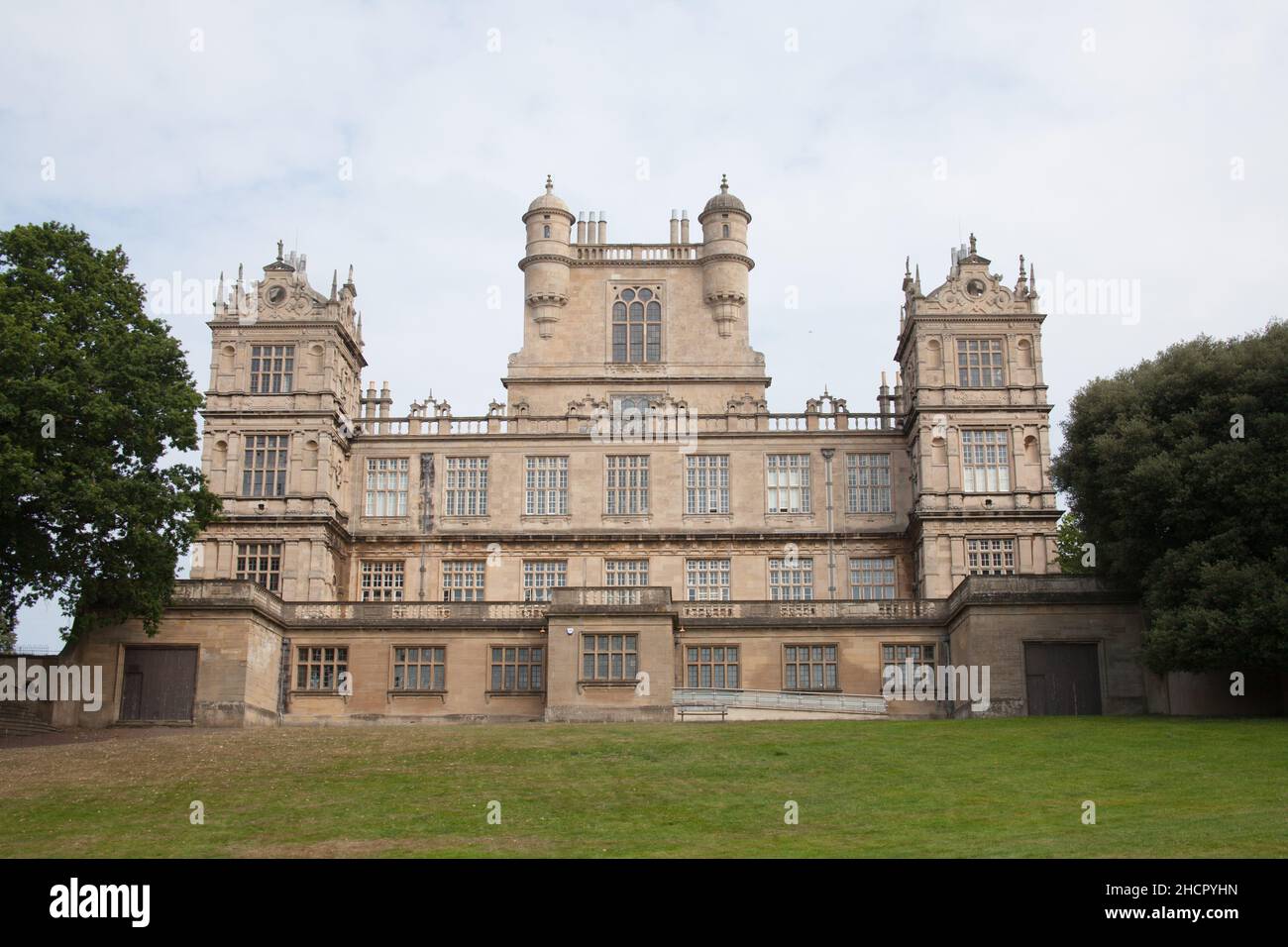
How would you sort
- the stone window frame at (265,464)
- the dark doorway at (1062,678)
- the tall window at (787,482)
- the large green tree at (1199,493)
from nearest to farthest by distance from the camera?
the large green tree at (1199,493) → the dark doorway at (1062,678) → the stone window frame at (265,464) → the tall window at (787,482)

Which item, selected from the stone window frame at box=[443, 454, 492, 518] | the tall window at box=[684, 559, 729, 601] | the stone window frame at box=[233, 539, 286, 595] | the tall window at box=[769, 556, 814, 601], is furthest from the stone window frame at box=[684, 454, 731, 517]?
the stone window frame at box=[233, 539, 286, 595]

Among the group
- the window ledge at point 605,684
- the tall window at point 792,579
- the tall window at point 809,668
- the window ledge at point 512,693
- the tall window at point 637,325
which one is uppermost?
the tall window at point 637,325

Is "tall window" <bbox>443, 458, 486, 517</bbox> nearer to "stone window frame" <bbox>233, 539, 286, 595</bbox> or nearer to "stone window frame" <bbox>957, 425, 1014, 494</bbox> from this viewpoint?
"stone window frame" <bbox>233, 539, 286, 595</bbox>

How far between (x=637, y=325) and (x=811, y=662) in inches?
786

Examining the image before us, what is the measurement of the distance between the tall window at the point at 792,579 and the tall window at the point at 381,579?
1523 centimetres

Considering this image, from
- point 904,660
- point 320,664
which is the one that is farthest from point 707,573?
point 320,664

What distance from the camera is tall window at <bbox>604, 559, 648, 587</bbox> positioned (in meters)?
59.4

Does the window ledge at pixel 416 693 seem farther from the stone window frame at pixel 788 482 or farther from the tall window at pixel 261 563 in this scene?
the stone window frame at pixel 788 482

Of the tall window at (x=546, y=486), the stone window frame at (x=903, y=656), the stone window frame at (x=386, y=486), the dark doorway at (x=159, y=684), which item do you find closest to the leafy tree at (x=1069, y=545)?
the stone window frame at (x=903, y=656)

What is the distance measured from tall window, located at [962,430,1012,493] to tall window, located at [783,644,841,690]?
31.4 feet

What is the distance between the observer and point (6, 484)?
3978 centimetres

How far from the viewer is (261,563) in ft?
188

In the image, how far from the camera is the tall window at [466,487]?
60719 millimetres

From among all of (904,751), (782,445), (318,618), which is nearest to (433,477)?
(318,618)
